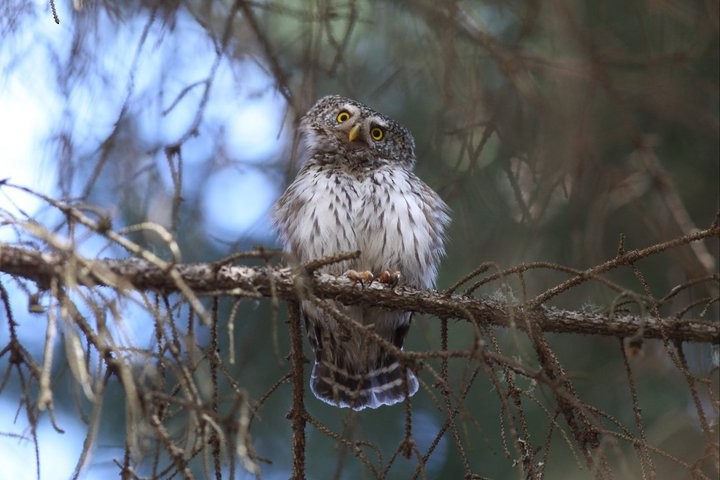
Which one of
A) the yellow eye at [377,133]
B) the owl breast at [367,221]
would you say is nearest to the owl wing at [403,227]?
the owl breast at [367,221]

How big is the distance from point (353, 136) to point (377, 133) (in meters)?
0.19

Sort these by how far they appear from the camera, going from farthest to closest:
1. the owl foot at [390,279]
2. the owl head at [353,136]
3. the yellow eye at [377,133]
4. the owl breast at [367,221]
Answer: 1. the yellow eye at [377,133]
2. the owl head at [353,136]
3. the owl breast at [367,221]
4. the owl foot at [390,279]

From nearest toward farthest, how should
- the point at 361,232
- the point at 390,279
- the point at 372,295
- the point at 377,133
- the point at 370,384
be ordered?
1. the point at 372,295
2. the point at 390,279
3. the point at 361,232
4. the point at 370,384
5. the point at 377,133

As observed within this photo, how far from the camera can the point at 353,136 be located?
426 centimetres

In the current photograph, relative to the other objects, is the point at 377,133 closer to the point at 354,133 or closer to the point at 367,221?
the point at 354,133

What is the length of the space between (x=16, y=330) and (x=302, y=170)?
2.30m

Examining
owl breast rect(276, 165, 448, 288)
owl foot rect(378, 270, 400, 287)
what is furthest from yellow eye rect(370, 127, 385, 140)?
owl foot rect(378, 270, 400, 287)

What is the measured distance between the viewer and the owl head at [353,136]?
14.0 feet

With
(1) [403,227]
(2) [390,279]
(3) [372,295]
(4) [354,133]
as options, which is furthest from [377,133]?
(3) [372,295]

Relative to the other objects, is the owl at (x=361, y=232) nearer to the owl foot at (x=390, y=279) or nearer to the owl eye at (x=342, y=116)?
the owl eye at (x=342, y=116)

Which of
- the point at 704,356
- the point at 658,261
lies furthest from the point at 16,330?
the point at 658,261

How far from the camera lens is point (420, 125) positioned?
508 cm

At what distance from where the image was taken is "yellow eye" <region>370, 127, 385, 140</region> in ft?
14.4

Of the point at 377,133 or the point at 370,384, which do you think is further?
the point at 377,133
